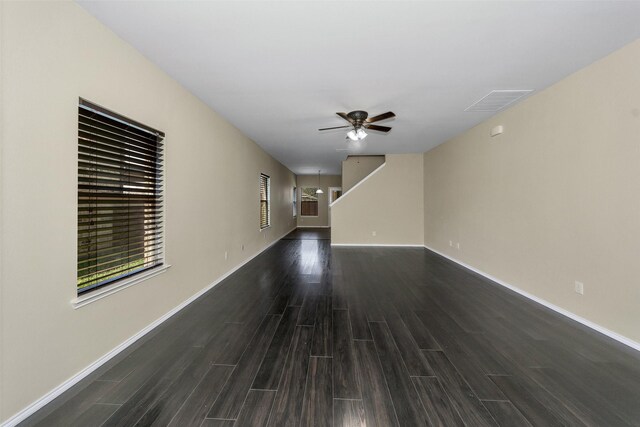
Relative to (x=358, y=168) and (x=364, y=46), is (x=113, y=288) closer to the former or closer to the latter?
(x=364, y=46)

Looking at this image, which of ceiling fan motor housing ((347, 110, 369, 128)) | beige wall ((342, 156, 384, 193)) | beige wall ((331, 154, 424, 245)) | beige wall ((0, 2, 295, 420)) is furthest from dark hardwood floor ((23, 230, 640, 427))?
beige wall ((342, 156, 384, 193))

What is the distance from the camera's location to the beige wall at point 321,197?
1253cm

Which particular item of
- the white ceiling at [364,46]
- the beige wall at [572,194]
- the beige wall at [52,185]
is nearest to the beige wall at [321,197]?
the beige wall at [572,194]

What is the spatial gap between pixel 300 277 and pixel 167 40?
3.37 m

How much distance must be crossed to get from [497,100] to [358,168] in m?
4.94

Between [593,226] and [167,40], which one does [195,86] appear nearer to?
[167,40]

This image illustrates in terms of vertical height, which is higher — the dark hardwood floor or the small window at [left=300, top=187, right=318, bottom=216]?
the small window at [left=300, top=187, right=318, bottom=216]

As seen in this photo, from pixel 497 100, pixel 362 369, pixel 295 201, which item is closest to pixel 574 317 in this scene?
pixel 362 369

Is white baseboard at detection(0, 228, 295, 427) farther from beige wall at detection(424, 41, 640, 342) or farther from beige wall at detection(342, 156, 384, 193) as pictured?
beige wall at detection(342, 156, 384, 193)

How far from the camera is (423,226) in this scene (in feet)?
23.7

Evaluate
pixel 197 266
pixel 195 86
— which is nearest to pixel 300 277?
pixel 197 266

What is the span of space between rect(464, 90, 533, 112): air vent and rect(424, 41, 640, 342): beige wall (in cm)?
18

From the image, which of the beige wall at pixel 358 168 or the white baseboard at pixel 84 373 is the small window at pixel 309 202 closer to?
the beige wall at pixel 358 168

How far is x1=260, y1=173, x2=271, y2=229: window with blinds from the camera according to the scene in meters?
6.66
